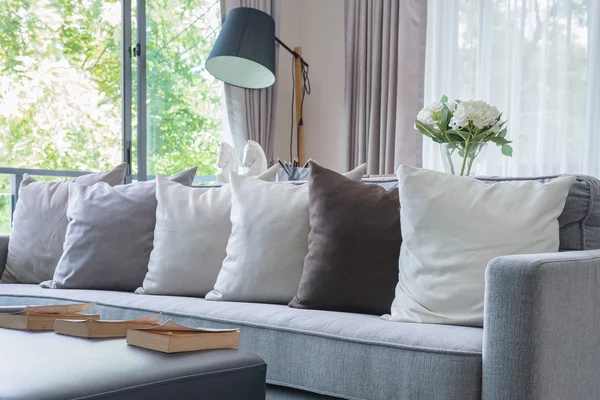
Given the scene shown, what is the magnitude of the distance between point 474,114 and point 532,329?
3.73 ft

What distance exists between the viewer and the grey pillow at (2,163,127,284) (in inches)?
120

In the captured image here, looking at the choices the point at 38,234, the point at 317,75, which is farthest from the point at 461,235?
the point at 317,75

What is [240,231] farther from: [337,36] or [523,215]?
[337,36]

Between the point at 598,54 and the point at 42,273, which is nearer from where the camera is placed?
the point at 42,273

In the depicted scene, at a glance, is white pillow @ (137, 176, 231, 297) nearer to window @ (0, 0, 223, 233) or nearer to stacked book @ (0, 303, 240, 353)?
stacked book @ (0, 303, 240, 353)

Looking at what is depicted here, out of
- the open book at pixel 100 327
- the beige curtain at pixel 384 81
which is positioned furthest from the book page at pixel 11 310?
the beige curtain at pixel 384 81

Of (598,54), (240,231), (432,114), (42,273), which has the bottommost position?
(42,273)

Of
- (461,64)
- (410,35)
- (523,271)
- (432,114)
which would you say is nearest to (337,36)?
(410,35)

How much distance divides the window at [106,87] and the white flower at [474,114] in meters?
2.98

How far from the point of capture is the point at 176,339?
148 cm

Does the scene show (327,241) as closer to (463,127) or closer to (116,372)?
(463,127)

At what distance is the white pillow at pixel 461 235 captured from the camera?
74.5 inches

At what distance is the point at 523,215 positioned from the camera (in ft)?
6.30

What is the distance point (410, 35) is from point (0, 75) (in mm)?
4160
